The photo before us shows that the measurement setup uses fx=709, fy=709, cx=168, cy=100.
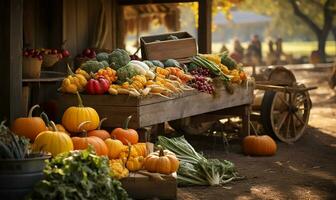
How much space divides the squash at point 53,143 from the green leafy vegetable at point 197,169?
1587 mm

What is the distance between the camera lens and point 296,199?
25.1 ft

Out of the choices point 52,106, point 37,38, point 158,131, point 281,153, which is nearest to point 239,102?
point 281,153

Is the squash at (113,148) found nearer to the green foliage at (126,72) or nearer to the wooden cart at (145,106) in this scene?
the wooden cart at (145,106)

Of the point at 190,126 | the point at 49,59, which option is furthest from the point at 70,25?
the point at 190,126

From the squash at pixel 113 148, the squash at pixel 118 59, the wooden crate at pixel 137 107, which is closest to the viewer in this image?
the squash at pixel 113 148

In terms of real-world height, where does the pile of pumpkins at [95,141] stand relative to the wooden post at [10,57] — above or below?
below

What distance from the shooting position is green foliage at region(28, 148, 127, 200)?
593 centimetres

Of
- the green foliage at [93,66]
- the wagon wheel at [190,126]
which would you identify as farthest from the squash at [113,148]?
the wagon wheel at [190,126]

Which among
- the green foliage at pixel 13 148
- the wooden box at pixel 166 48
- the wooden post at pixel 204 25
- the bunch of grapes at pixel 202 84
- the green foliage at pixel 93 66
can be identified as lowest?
the green foliage at pixel 13 148

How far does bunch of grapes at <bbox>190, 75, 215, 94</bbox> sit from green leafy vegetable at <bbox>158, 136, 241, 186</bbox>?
1192 mm

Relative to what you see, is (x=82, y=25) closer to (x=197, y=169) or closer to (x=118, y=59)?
(x=118, y=59)

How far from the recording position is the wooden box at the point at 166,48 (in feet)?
33.9

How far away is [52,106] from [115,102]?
285cm

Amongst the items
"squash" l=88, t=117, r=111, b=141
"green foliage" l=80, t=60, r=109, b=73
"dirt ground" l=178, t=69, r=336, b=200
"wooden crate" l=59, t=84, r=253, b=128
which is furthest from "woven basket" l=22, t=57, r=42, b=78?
"dirt ground" l=178, t=69, r=336, b=200
